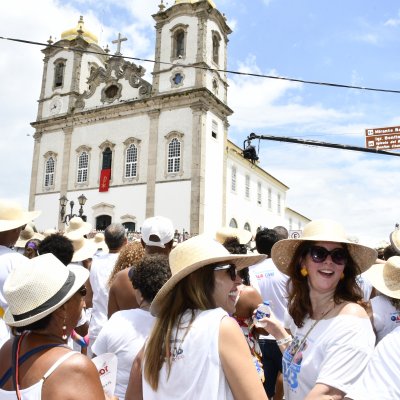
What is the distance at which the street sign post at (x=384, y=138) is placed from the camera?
13.6 metres

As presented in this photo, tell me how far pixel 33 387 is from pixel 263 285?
3.23 m

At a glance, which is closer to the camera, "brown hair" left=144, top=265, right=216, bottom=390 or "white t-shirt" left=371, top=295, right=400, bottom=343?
"brown hair" left=144, top=265, right=216, bottom=390

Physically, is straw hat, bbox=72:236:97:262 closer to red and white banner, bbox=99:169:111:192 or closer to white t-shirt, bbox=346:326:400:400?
white t-shirt, bbox=346:326:400:400

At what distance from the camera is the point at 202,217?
2781 centimetres

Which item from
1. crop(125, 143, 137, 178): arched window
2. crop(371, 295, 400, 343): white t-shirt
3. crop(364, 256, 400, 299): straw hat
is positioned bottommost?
crop(371, 295, 400, 343): white t-shirt

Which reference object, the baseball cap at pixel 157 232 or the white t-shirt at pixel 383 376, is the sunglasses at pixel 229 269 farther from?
the baseball cap at pixel 157 232

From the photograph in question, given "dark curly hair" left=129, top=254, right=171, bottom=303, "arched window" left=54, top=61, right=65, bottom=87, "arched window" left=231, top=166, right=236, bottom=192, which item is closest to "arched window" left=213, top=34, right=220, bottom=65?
"arched window" left=231, top=166, right=236, bottom=192

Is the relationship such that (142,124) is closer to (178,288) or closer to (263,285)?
(263,285)

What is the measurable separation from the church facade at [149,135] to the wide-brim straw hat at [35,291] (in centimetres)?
2522

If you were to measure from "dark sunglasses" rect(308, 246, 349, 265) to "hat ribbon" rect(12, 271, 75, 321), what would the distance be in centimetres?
138

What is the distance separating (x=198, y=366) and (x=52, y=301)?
75 cm

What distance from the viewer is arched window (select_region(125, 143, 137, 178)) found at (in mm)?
31438

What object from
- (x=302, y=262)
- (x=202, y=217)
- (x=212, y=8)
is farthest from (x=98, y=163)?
(x=302, y=262)

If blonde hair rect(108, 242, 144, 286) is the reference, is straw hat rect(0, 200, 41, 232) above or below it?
above
